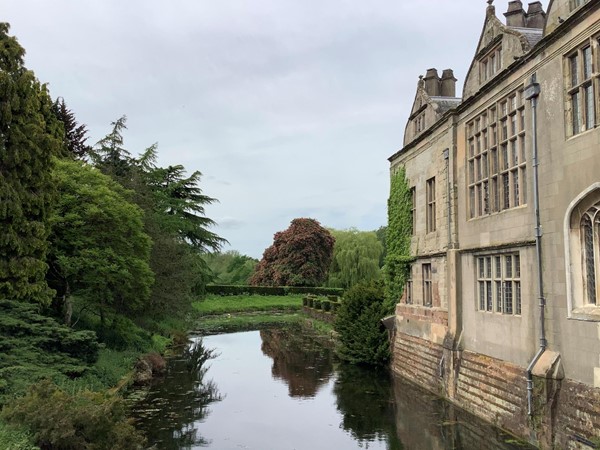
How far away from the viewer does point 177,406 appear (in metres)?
15.4

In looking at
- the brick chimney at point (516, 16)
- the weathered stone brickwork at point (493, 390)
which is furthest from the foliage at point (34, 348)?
the brick chimney at point (516, 16)

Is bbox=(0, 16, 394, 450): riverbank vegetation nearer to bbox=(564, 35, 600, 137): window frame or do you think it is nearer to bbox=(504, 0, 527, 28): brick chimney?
bbox=(564, 35, 600, 137): window frame

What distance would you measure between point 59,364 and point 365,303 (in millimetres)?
12048

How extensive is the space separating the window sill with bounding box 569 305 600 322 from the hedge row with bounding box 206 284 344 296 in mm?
46265

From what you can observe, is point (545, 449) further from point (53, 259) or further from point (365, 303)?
point (53, 259)

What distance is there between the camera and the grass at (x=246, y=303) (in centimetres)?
4878

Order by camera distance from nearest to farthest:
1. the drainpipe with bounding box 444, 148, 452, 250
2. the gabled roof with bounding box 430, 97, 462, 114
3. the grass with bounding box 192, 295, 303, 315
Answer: the drainpipe with bounding box 444, 148, 452, 250 → the gabled roof with bounding box 430, 97, 462, 114 → the grass with bounding box 192, 295, 303, 315

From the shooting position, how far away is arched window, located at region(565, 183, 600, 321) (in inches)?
376

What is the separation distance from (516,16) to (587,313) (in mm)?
8313

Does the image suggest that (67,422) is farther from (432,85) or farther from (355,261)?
(355,261)

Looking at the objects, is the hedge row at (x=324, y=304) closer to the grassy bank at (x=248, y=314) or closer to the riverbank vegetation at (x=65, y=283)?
the grassy bank at (x=248, y=314)

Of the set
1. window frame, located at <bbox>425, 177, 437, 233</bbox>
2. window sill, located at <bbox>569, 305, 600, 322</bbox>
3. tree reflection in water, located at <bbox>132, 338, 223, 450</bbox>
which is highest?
window frame, located at <bbox>425, 177, 437, 233</bbox>

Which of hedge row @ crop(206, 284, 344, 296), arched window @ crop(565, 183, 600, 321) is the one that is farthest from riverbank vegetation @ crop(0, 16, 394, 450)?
hedge row @ crop(206, 284, 344, 296)

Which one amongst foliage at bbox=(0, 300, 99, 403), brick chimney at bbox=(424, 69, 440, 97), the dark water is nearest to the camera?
foliage at bbox=(0, 300, 99, 403)
